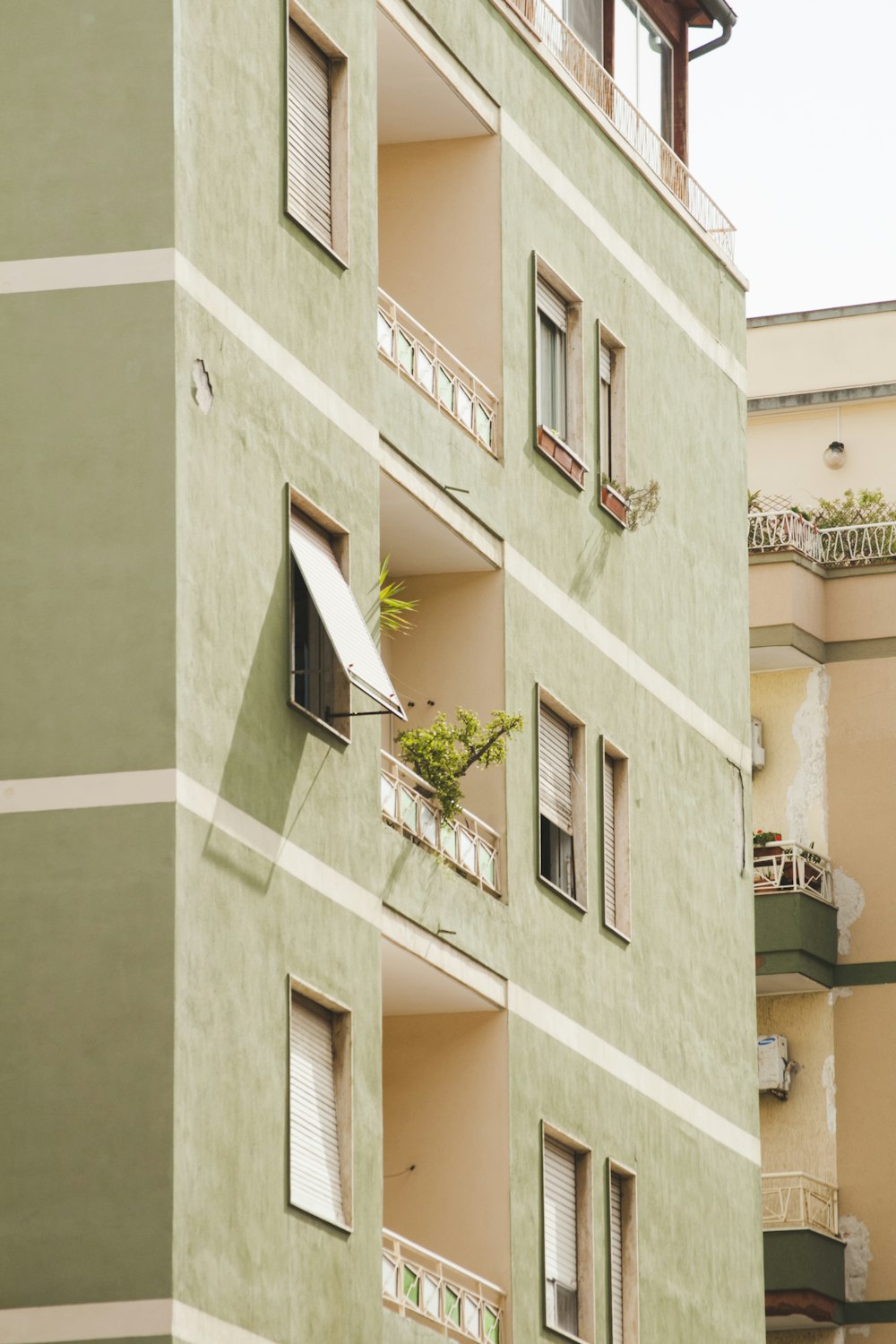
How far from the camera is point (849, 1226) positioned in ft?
123

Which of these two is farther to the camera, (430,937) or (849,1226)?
(849,1226)

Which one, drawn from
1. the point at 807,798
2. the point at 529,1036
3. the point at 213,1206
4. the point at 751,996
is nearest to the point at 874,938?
the point at 807,798

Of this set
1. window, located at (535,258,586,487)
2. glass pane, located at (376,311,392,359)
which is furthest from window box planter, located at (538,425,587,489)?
glass pane, located at (376,311,392,359)

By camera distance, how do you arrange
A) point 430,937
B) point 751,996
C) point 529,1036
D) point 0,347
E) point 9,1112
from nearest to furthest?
point 9,1112
point 0,347
point 430,937
point 529,1036
point 751,996

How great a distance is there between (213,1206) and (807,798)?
68.1 ft

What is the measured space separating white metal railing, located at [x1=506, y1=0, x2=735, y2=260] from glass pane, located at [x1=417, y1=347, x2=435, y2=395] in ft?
13.7

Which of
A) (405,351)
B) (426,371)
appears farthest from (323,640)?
(426,371)

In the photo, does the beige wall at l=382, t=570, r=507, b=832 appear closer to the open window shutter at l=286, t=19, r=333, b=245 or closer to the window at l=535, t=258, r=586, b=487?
the window at l=535, t=258, r=586, b=487

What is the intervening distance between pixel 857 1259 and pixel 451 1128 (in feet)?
44.4

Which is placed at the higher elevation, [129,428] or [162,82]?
[162,82]

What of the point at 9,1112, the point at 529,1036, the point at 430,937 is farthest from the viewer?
the point at 529,1036

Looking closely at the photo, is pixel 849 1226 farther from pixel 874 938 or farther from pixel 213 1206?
pixel 213 1206

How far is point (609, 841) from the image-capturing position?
2800 centimetres

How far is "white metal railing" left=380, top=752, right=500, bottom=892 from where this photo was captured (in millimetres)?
23844
